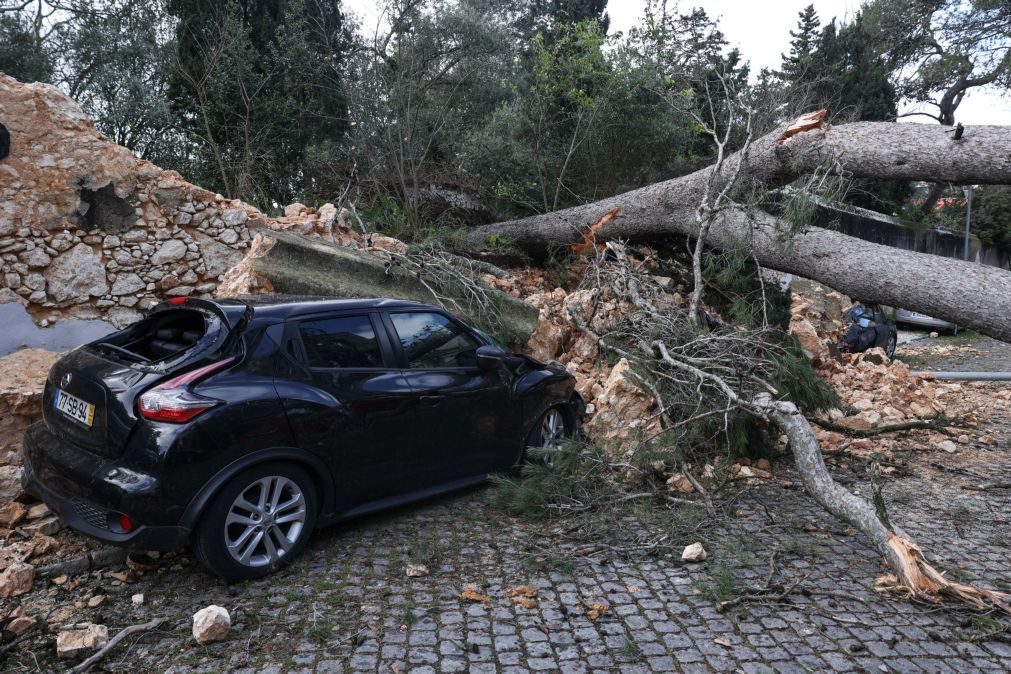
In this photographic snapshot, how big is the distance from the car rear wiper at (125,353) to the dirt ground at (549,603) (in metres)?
1.17

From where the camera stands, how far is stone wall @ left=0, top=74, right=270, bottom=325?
6941 mm

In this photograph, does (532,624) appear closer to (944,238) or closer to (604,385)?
(604,385)

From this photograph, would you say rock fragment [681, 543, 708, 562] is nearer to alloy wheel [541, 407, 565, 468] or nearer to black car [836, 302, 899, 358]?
alloy wheel [541, 407, 565, 468]

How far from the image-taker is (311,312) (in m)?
4.56

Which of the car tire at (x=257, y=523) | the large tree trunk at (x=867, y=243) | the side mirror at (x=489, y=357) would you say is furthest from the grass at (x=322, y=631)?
the large tree trunk at (x=867, y=243)

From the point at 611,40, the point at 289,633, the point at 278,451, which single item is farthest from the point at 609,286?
the point at 611,40

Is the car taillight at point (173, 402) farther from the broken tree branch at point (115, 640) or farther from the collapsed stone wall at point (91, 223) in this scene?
the collapsed stone wall at point (91, 223)

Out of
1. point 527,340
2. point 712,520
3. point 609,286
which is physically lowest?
point 712,520

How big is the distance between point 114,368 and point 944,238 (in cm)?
2921

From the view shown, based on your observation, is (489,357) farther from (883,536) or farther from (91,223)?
(91,223)

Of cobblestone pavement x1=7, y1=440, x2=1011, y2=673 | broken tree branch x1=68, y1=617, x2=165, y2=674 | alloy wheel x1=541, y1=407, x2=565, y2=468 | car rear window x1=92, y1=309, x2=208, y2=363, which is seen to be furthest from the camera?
alloy wheel x1=541, y1=407, x2=565, y2=468

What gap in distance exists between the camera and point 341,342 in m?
4.64

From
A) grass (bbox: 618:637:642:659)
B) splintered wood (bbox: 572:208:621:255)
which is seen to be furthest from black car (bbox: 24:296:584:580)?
splintered wood (bbox: 572:208:621:255)

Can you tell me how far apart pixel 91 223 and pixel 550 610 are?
6.22 meters
